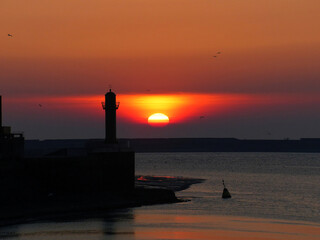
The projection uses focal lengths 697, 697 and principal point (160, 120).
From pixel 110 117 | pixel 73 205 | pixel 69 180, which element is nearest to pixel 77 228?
pixel 73 205

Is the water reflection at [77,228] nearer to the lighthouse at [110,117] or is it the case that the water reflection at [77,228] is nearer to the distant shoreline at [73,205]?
the distant shoreline at [73,205]

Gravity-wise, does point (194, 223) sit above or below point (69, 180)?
below

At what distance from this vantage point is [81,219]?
5381 cm

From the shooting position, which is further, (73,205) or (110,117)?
(110,117)

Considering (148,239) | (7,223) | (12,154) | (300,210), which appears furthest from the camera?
(300,210)

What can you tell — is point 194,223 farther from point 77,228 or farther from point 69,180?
point 69,180

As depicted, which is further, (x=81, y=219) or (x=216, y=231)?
(x=81, y=219)

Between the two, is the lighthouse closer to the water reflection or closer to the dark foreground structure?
the dark foreground structure

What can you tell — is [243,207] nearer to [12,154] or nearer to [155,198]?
[155,198]

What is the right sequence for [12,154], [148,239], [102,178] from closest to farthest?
[148,239] → [12,154] → [102,178]

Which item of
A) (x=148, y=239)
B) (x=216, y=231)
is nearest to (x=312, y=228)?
(x=216, y=231)

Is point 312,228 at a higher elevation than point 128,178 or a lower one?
lower

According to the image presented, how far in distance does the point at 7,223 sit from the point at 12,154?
898 cm

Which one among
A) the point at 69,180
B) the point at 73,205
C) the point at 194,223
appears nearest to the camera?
the point at 194,223
